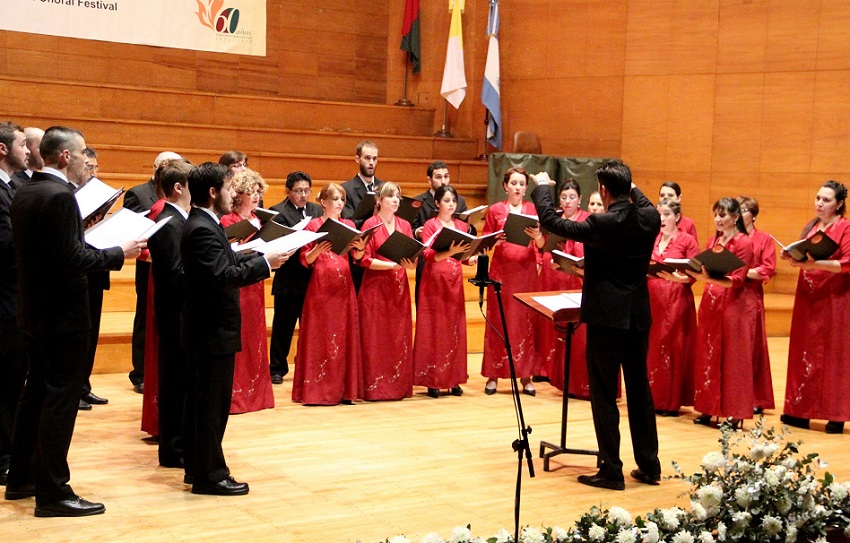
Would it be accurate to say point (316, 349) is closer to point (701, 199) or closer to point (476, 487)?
point (476, 487)

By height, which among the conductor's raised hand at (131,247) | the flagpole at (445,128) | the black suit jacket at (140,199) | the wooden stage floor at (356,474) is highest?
the flagpole at (445,128)

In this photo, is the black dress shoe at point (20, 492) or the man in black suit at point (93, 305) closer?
the black dress shoe at point (20, 492)

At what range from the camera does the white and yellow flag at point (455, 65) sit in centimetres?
992

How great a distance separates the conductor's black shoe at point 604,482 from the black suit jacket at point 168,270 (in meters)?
1.90

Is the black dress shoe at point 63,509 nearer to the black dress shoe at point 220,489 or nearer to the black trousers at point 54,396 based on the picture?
the black trousers at point 54,396

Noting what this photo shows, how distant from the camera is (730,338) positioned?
561 centimetres

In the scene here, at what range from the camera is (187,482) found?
4.27 m

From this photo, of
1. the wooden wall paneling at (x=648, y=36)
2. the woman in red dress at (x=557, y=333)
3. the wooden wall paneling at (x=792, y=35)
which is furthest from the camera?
the wooden wall paneling at (x=648, y=36)

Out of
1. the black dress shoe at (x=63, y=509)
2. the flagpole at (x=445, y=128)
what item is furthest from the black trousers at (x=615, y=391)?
the flagpole at (x=445, y=128)

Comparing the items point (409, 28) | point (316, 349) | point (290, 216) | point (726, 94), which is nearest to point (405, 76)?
point (409, 28)

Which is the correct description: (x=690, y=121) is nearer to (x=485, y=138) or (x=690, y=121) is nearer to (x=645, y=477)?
(x=485, y=138)

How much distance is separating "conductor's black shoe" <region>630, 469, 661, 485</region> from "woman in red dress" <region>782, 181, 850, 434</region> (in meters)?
1.62

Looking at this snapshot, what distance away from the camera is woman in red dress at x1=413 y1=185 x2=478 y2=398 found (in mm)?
6145

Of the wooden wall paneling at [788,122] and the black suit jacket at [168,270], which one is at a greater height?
the wooden wall paneling at [788,122]
